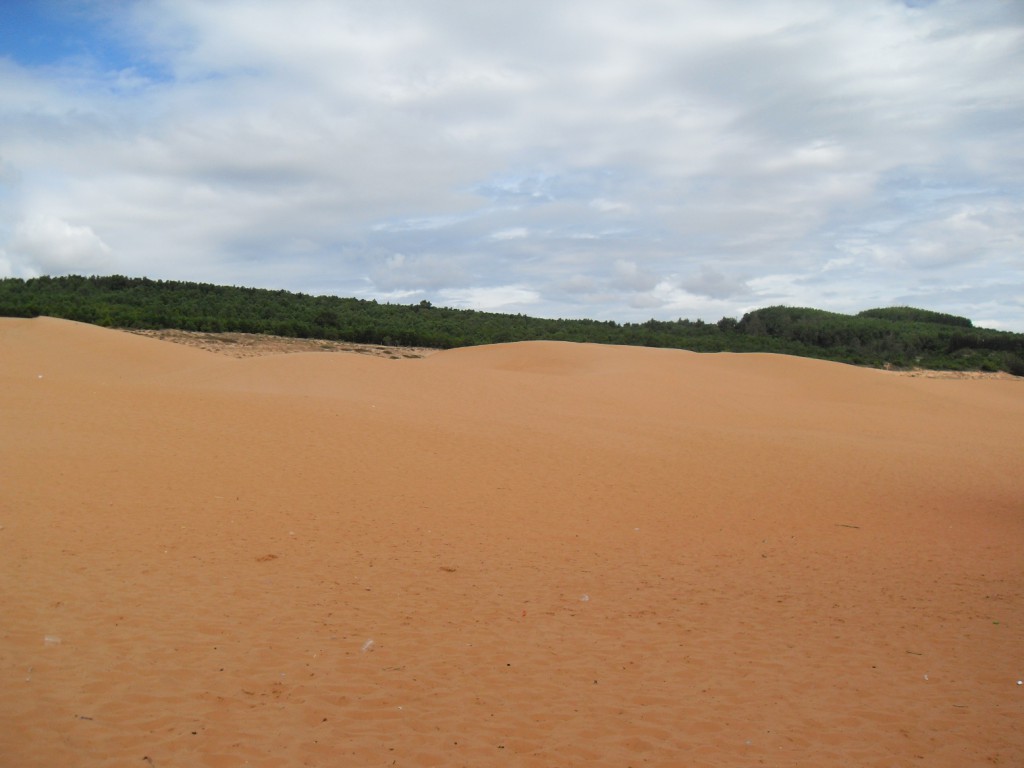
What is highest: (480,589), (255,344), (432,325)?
(432,325)

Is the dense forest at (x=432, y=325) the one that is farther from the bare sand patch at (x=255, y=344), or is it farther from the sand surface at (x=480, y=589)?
the sand surface at (x=480, y=589)

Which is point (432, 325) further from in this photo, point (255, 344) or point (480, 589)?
point (480, 589)

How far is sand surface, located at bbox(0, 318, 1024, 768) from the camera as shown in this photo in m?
4.58

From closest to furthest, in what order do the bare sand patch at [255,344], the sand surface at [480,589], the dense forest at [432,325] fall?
the sand surface at [480,589]
the bare sand patch at [255,344]
the dense forest at [432,325]

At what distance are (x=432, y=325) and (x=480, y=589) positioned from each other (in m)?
40.8

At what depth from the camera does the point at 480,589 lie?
752 cm

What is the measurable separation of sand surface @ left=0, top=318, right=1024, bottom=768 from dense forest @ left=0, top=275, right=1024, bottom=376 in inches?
730

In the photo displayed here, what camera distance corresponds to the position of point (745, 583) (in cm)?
819

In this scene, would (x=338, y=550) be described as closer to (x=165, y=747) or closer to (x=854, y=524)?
(x=165, y=747)

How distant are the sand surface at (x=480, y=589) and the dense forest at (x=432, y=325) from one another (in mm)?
18530

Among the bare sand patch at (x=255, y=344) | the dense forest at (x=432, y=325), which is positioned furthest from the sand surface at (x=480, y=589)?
the dense forest at (x=432, y=325)

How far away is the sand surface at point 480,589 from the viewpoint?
15.0 ft

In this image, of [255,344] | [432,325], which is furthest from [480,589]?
[432,325]

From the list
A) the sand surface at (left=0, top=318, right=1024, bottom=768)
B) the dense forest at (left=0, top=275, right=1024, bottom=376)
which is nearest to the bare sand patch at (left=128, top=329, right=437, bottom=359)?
the dense forest at (left=0, top=275, right=1024, bottom=376)
